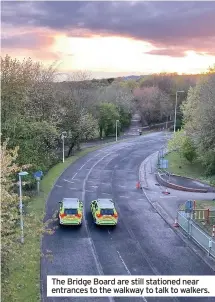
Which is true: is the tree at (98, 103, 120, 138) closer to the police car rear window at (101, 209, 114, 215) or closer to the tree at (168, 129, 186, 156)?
the tree at (168, 129, 186, 156)

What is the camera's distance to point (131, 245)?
21.9 m

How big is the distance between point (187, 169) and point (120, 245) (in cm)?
2324

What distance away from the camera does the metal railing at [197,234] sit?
20.5m

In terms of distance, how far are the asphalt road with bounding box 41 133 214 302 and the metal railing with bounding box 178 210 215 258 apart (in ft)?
2.70

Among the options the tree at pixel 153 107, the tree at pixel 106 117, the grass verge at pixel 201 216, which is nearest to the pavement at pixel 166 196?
the grass verge at pixel 201 216

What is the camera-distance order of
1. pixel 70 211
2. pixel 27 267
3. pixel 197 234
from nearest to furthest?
pixel 27 267
pixel 197 234
pixel 70 211

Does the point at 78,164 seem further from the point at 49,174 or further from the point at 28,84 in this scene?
the point at 28,84

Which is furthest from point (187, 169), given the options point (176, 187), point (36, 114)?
point (36, 114)

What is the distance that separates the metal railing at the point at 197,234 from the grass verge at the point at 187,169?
11.8m

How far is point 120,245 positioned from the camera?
71.7 feet

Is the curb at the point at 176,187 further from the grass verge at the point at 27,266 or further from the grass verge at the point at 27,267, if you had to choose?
the grass verge at the point at 27,267

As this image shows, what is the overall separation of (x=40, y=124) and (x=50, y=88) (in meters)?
8.78

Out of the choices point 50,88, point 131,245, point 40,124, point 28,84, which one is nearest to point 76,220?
point 131,245

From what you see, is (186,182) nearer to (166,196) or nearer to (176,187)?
(176,187)
